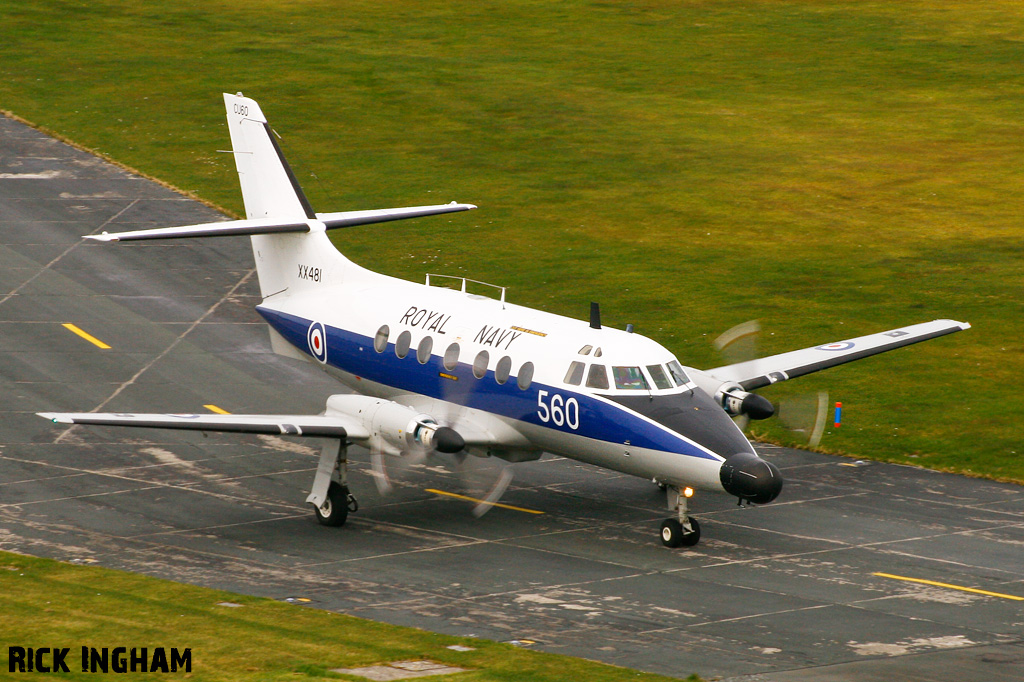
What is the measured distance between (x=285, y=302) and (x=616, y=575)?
36.1ft

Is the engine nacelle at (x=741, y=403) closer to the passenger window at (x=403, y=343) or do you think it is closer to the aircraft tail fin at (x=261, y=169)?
the passenger window at (x=403, y=343)

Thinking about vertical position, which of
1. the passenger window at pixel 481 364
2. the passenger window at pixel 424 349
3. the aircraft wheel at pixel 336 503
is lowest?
the aircraft wheel at pixel 336 503

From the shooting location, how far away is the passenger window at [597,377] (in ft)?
84.5

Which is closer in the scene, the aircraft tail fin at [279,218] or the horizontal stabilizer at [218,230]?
the horizontal stabilizer at [218,230]

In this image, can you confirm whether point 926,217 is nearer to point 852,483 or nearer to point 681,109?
point 681,109

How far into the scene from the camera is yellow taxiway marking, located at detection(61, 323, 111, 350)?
38688 mm

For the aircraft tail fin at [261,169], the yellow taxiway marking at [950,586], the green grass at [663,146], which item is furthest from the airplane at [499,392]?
the green grass at [663,146]

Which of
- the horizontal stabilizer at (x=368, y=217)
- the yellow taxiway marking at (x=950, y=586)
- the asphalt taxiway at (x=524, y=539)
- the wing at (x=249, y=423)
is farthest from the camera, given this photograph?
the horizontal stabilizer at (x=368, y=217)

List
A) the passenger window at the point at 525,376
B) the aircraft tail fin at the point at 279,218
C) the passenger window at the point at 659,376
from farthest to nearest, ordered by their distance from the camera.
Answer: the aircraft tail fin at the point at 279,218 < the passenger window at the point at 525,376 < the passenger window at the point at 659,376

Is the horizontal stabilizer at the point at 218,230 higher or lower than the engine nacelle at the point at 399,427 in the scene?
higher

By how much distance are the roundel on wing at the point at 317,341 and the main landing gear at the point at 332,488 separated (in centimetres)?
376

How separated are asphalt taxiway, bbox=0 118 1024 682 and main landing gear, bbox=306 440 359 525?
0.35 metres

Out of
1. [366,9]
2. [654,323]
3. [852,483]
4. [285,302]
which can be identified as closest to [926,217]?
[654,323]

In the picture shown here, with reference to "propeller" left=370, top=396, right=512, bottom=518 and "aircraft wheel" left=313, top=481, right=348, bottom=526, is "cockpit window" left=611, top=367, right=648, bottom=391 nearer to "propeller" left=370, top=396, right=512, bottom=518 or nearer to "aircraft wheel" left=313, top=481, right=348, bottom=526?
"propeller" left=370, top=396, right=512, bottom=518
